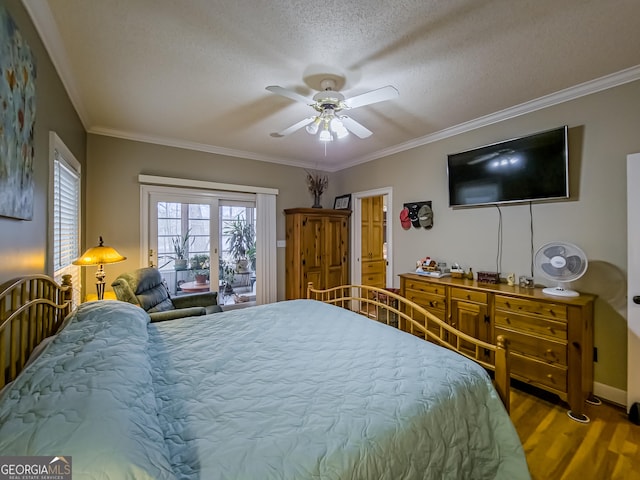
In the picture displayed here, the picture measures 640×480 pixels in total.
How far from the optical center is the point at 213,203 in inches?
158

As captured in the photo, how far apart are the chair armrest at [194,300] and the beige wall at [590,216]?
292cm

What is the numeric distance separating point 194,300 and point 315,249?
1879 millimetres

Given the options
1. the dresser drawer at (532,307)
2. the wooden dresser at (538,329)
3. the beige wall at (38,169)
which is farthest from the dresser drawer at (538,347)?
the beige wall at (38,169)

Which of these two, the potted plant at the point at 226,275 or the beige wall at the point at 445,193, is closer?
the beige wall at the point at 445,193

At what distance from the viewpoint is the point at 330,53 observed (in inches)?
75.4

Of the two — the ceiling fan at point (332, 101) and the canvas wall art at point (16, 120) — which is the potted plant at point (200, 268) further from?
the canvas wall art at point (16, 120)

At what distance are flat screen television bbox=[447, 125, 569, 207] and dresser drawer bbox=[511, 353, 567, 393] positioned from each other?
1421 mm

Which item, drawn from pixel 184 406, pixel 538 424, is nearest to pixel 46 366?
pixel 184 406

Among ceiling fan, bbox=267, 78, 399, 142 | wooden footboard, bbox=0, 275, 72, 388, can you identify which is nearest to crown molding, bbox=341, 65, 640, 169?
ceiling fan, bbox=267, 78, 399, 142

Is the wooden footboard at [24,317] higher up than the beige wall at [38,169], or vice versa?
the beige wall at [38,169]

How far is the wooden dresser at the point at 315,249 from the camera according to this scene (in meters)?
4.32

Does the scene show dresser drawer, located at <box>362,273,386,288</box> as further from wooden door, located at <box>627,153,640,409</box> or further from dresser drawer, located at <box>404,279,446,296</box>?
wooden door, located at <box>627,153,640,409</box>

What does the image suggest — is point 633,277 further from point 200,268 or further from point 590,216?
point 200,268

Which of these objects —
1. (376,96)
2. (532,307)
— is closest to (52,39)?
(376,96)
